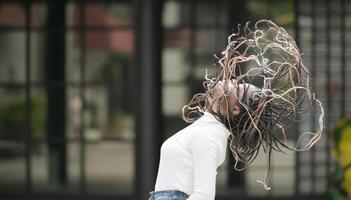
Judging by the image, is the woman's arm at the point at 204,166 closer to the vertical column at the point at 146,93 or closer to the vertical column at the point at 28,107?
the vertical column at the point at 146,93

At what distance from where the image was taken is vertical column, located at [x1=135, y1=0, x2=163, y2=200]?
29.4ft

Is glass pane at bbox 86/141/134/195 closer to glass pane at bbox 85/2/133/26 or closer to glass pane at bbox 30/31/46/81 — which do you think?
glass pane at bbox 30/31/46/81

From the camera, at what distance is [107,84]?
40.1 feet

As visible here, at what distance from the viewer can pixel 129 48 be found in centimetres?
1220

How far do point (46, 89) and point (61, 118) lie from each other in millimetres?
445

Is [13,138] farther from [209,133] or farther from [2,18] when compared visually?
[209,133]

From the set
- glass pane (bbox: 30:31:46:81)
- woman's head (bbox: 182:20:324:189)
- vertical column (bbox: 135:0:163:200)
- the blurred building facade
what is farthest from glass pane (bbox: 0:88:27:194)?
woman's head (bbox: 182:20:324:189)

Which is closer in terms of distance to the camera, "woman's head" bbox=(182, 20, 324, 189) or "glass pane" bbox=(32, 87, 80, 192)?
"woman's head" bbox=(182, 20, 324, 189)

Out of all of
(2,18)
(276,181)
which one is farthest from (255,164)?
(2,18)

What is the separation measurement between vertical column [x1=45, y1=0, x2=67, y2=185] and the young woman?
8245 mm

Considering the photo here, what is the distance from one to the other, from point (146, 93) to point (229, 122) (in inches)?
205

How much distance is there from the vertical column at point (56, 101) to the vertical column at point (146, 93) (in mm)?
3257

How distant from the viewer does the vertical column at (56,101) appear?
12.1m

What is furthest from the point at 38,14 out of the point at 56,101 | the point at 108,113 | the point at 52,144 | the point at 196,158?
the point at 196,158
